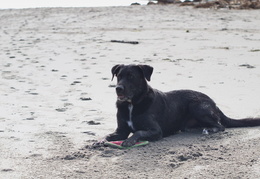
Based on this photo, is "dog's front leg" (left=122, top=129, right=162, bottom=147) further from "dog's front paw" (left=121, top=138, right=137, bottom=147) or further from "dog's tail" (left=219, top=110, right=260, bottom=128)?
"dog's tail" (left=219, top=110, right=260, bottom=128)

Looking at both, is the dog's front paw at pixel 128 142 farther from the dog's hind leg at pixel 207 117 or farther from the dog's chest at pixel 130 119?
the dog's hind leg at pixel 207 117

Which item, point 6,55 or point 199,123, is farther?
point 6,55

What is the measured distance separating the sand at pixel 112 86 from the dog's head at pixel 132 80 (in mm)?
665

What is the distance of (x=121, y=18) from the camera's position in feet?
65.6

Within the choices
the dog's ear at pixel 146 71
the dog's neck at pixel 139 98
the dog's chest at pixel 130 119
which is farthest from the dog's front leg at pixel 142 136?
the dog's ear at pixel 146 71

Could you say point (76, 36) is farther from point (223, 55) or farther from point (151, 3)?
point (151, 3)

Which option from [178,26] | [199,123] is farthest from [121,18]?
[199,123]

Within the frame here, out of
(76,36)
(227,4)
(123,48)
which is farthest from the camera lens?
(227,4)

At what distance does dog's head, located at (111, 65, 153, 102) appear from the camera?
5.74 metres

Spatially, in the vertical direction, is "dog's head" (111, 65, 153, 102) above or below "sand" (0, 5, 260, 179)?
above

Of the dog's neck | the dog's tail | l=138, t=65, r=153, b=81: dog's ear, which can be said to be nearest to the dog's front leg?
the dog's neck

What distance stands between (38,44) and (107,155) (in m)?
10.5

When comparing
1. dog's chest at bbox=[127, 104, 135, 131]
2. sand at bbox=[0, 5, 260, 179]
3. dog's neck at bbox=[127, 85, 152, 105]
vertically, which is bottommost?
sand at bbox=[0, 5, 260, 179]

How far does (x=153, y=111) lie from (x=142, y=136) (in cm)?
44
